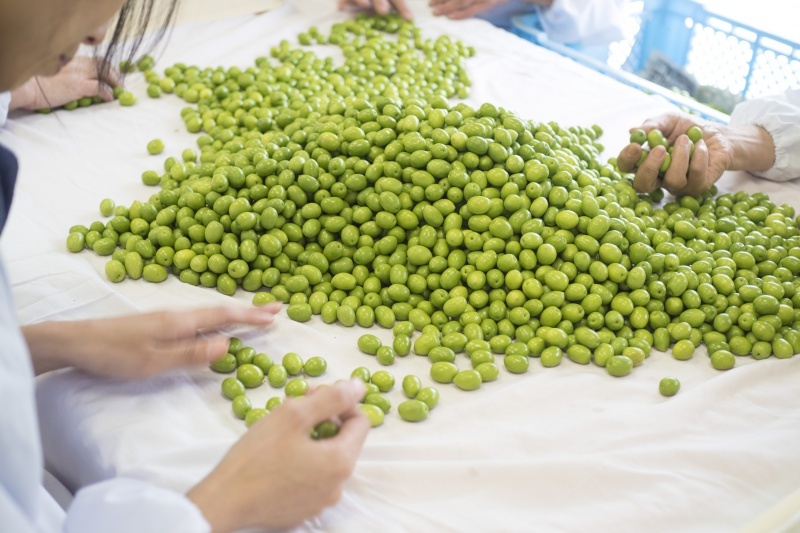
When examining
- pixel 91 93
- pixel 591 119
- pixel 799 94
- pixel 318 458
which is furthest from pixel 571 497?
pixel 91 93

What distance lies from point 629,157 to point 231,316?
117 cm

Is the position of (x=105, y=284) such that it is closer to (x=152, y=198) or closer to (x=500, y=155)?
(x=152, y=198)

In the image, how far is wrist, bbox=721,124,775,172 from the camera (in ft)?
7.29

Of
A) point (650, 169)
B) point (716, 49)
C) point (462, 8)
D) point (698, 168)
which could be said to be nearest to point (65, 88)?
point (462, 8)

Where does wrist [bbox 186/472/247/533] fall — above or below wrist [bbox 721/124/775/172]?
below

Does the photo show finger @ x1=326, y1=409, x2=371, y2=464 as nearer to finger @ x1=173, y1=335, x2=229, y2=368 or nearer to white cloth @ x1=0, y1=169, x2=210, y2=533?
white cloth @ x1=0, y1=169, x2=210, y2=533

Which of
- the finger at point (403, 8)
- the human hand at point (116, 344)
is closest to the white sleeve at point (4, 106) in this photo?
the human hand at point (116, 344)

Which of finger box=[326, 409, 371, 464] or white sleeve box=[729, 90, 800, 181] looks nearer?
finger box=[326, 409, 371, 464]

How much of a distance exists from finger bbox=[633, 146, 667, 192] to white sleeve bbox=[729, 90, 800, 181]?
51 centimetres

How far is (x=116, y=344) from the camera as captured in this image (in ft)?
4.50

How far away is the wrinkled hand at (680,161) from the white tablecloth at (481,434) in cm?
57

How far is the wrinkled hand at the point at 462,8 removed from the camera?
131 inches

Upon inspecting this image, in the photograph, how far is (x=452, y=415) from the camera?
146cm

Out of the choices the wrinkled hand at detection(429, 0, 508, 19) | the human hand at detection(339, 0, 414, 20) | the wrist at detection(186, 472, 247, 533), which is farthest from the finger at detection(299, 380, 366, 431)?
the wrinkled hand at detection(429, 0, 508, 19)
